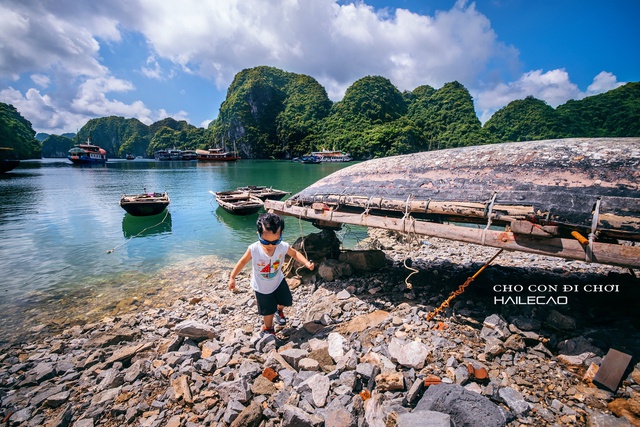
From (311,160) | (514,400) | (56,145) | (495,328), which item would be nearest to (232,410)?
(514,400)

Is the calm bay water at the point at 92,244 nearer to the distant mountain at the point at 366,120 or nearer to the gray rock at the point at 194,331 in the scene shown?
the gray rock at the point at 194,331

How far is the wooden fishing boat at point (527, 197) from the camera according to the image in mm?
3076

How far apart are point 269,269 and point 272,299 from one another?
58 cm

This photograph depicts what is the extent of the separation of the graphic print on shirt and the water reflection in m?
13.7

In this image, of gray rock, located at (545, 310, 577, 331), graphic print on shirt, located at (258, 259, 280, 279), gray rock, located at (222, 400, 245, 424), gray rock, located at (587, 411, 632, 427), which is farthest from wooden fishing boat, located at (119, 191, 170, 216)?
gray rock, located at (587, 411, 632, 427)

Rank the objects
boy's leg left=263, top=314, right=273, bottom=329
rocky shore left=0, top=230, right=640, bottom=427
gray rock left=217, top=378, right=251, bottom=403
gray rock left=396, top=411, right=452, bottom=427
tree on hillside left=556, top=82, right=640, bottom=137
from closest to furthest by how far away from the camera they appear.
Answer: gray rock left=396, top=411, right=452, bottom=427 < rocky shore left=0, top=230, right=640, bottom=427 < gray rock left=217, top=378, right=251, bottom=403 < boy's leg left=263, top=314, right=273, bottom=329 < tree on hillside left=556, top=82, right=640, bottom=137

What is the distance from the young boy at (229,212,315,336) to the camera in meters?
3.82

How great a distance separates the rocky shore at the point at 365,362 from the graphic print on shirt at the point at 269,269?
111 cm

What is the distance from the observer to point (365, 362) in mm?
3334

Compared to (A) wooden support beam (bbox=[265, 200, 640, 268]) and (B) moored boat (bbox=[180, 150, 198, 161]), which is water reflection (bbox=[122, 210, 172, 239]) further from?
(B) moored boat (bbox=[180, 150, 198, 161])

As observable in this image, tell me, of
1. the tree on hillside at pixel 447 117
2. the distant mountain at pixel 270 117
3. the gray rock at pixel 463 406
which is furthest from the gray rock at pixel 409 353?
the distant mountain at pixel 270 117

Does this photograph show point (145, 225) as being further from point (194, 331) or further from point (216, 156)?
point (216, 156)

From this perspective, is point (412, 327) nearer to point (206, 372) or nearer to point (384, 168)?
point (206, 372)

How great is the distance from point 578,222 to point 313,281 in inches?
201
